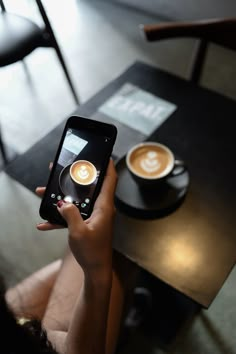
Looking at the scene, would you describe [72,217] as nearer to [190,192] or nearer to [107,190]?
[107,190]

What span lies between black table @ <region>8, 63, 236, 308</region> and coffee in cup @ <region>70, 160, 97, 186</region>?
145 mm

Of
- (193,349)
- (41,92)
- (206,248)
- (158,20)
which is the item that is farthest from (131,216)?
(158,20)

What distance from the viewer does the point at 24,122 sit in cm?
169

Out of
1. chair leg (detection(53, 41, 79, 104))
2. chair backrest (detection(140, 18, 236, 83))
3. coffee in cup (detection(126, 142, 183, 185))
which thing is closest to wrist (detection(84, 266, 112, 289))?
coffee in cup (detection(126, 142, 183, 185))

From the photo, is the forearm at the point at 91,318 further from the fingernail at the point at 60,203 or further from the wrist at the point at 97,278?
the fingernail at the point at 60,203

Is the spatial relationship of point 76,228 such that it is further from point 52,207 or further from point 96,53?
point 96,53

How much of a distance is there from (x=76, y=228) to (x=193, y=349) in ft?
2.35

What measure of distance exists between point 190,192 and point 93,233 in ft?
0.97

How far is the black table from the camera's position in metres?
0.71

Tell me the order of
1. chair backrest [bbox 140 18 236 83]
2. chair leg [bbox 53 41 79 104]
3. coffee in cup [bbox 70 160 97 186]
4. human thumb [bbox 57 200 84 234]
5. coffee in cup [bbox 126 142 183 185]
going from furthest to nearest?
chair leg [bbox 53 41 79 104] → chair backrest [bbox 140 18 236 83] → coffee in cup [bbox 126 142 183 185] → coffee in cup [bbox 70 160 97 186] → human thumb [bbox 57 200 84 234]

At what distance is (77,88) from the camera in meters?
1.84

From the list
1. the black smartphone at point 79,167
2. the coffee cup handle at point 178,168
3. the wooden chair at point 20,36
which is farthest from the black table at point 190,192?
the wooden chair at point 20,36

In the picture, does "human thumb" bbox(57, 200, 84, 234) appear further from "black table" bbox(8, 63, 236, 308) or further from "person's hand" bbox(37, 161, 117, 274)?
"black table" bbox(8, 63, 236, 308)

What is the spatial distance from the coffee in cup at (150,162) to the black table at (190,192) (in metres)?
0.07
